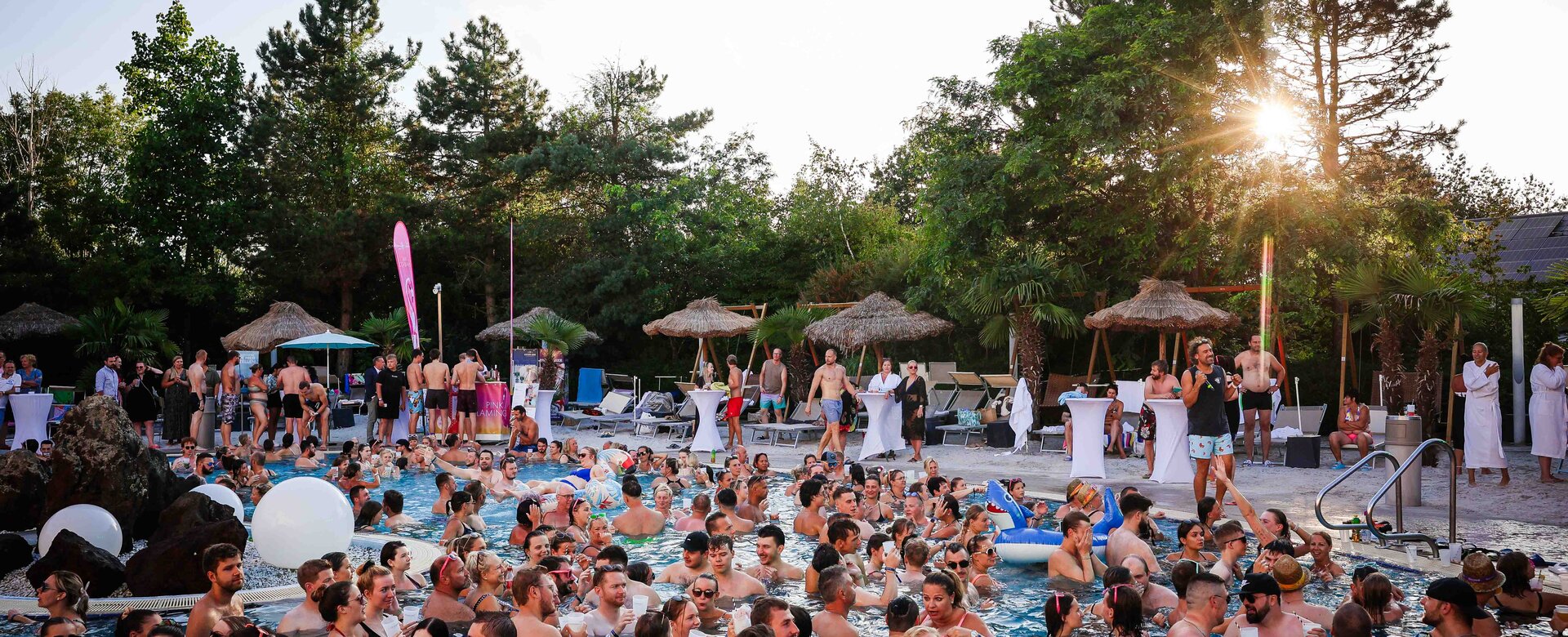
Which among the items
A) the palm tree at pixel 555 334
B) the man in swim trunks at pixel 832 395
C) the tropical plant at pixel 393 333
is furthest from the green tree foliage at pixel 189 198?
the man in swim trunks at pixel 832 395

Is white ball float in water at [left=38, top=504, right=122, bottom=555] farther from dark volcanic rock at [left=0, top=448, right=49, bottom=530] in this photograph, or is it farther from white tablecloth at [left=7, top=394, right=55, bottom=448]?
white tablecloth at [left=7, top=394, right=55, bottom=448]

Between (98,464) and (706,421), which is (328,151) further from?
(98,464)

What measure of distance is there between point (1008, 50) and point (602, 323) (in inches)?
542

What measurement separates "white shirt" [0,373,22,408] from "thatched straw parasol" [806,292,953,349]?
12792mm

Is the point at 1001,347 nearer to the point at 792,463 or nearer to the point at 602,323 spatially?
the point at 792,463

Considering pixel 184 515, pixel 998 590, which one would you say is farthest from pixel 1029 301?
pixel 184 515

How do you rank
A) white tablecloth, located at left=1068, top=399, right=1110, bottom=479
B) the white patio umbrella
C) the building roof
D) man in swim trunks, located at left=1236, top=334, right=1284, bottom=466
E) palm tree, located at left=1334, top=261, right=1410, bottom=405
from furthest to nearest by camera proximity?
the building roof
the white patio umbrella
palm tree, located at left=1334, top=261, right=1410, bottom=405
man in swim trunks, located at left=1236, top=334, right=1284, bottom=466
white tablecloth, located at left=1068, top=399, right=1110, bottom=479

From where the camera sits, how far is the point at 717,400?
55.5ft

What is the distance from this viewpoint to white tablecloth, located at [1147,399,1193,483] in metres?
11.9

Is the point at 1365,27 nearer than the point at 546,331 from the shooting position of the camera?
Yes

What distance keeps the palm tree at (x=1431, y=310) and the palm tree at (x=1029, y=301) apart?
199 inches

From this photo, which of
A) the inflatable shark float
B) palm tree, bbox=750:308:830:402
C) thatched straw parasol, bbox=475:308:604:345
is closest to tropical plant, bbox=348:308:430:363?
thatched straw parasol, bbox=475:308:604:345

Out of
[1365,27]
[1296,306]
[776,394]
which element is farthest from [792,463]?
[1365,27]

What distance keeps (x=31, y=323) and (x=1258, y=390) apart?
28.1 meters
